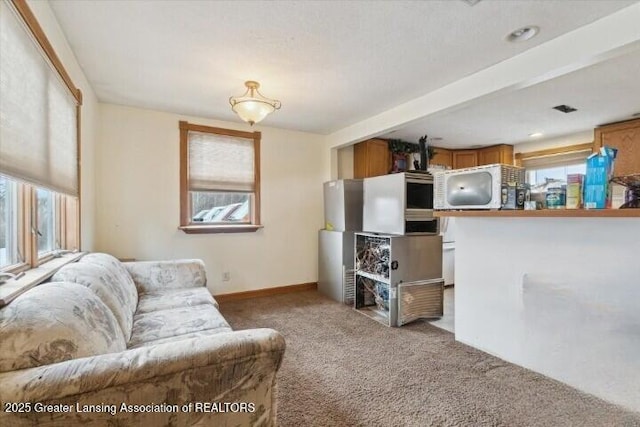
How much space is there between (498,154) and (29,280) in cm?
562

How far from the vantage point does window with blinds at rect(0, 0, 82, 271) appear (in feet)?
4.27

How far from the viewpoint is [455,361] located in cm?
228

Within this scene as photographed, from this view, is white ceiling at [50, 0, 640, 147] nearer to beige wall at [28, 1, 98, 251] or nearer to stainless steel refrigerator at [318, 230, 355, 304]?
beige wall at [28, 1, 98, 251]

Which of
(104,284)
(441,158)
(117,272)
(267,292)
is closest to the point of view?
(104,284)

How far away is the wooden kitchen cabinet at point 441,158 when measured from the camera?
5.07 meters

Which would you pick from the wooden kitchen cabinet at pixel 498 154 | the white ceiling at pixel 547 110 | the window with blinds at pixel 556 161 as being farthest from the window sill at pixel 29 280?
the wooden kitchen cabinet at pixel 498 154

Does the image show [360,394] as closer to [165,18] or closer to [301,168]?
[165,18]

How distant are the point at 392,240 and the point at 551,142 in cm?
337

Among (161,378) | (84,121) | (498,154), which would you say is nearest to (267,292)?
(84,121)

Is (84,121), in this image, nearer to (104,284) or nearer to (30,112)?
(30,112)

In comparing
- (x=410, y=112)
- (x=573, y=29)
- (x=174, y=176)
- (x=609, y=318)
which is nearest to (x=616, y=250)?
(x=609, y=318)

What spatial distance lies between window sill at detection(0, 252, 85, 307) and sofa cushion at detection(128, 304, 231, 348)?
21.0 inches

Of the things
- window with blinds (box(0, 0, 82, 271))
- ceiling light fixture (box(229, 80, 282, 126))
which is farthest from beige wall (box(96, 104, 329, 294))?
ceiling light fixture (box(229, 80, 282, 126))

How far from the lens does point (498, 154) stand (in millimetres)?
4887
